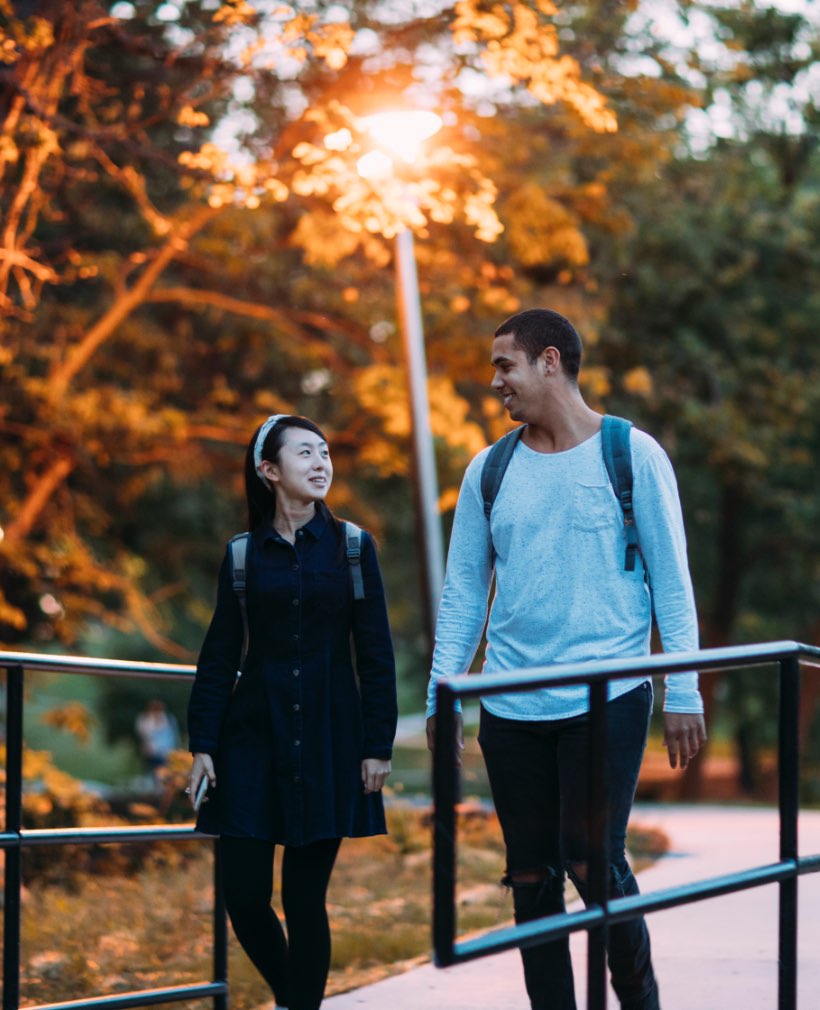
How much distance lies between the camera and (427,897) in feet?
26.2

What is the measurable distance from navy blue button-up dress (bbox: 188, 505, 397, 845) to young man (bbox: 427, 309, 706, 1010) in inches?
11.8

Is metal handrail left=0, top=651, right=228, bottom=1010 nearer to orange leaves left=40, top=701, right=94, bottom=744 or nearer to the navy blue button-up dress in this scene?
the navy blue button-up dress

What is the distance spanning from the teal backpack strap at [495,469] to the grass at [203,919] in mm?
1597

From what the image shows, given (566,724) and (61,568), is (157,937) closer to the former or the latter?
(566,724)

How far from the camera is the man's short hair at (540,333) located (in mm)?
3746

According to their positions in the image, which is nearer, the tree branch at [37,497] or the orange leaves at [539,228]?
the orange leaves at [539,228]

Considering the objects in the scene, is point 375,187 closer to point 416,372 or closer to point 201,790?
point 416,372

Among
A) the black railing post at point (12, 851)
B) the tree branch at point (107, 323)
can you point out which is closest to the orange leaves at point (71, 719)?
the tree branch at point (107, 323)

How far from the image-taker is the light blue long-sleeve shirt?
362 cm

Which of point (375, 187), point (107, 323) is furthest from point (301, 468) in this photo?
point (107, 323)

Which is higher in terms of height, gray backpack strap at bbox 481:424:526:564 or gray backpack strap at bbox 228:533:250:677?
gray backpack strap at bbox 481:424:526:564

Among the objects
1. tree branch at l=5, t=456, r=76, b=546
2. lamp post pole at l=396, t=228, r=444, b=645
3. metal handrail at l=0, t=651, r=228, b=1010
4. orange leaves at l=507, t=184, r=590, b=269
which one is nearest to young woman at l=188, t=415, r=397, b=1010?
metal handrail at l=0, t=651, r=228, b=1010

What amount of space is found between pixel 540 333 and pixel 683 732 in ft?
3.18

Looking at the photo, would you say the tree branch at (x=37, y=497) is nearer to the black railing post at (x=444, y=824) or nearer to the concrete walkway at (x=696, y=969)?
the concrete walkway at (x=696, y=969)
